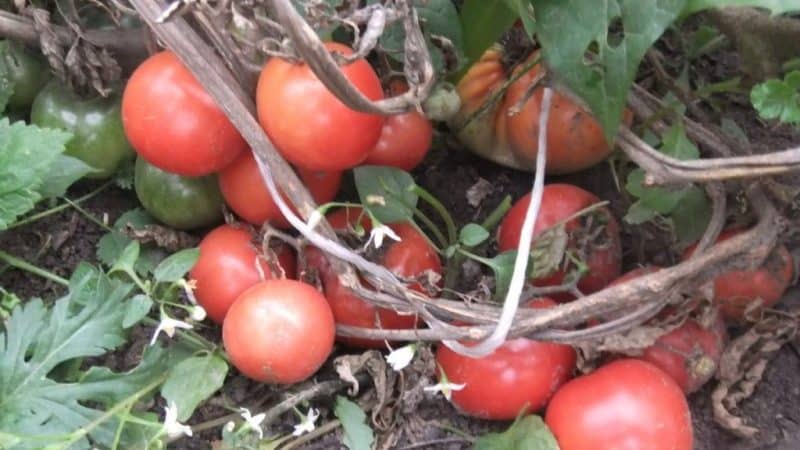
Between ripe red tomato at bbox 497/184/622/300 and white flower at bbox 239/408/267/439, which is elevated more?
white flower at bbox 239/408/267/439

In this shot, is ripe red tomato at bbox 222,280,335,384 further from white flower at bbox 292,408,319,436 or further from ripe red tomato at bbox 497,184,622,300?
ripe red tomato at bbox 497,184,622,300

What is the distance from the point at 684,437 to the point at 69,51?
2.63ft

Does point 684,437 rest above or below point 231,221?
below

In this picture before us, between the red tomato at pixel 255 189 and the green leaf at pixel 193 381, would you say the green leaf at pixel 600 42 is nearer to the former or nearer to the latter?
the red tomato at pixel 255 189

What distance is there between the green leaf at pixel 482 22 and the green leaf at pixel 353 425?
0.41 meters

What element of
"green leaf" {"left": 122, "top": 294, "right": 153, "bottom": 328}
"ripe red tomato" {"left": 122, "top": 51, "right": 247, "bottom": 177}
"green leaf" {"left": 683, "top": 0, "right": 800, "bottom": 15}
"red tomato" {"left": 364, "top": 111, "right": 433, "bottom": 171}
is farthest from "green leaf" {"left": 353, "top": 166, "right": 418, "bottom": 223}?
"green leaf" {"left": 683, "top": 0, "right": 800, "bottom": 15}

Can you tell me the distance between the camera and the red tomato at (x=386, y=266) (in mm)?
1087

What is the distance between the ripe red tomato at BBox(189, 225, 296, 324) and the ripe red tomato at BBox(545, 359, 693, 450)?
0.36 m

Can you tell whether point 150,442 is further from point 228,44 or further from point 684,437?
point 684,437

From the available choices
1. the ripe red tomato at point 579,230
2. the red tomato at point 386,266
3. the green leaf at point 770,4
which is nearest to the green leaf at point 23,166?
the red tomato at point 386,266

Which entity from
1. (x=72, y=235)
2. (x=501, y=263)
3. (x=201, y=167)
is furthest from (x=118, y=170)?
(x=501, y=263)

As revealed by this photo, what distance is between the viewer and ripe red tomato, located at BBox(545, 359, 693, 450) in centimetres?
100

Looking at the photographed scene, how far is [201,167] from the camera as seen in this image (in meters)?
1.05

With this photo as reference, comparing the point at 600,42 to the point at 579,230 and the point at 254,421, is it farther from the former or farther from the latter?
the point at 254,421
